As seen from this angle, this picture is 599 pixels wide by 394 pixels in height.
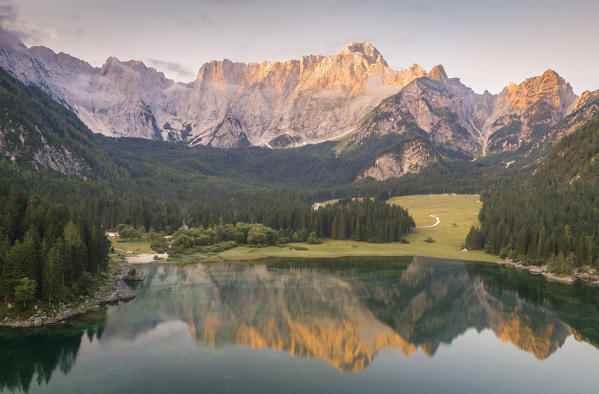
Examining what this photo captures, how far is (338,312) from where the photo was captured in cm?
8031

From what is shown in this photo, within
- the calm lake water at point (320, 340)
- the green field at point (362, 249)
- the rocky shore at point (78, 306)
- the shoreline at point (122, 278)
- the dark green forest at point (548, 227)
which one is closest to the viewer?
the calm lake water at point (320, 340)

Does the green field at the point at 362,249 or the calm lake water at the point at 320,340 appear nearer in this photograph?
the calm lake water at the point at 320,340

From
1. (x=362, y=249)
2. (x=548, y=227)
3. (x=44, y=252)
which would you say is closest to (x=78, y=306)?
(x=44, y=252)

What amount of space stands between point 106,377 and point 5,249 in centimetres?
3081

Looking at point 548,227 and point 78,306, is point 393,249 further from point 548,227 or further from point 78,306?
point 78,306

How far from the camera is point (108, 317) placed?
2842 inches

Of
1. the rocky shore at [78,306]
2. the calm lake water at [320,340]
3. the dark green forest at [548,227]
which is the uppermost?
the dark green forest at [548,227]

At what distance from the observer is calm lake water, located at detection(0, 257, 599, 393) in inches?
2041

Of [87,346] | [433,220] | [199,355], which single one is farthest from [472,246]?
[87,346]

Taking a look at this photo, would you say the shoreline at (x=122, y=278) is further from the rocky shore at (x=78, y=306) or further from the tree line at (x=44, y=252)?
the tree line at (x=44, y=252)

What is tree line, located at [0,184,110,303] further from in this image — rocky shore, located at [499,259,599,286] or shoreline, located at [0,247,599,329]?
rocky shore, located at [499,259,599,286]

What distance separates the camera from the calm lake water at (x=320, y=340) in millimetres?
51844

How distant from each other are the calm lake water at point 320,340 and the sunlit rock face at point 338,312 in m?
0.33

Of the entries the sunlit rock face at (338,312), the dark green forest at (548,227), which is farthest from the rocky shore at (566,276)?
the sunlit rock face at (338,312)
